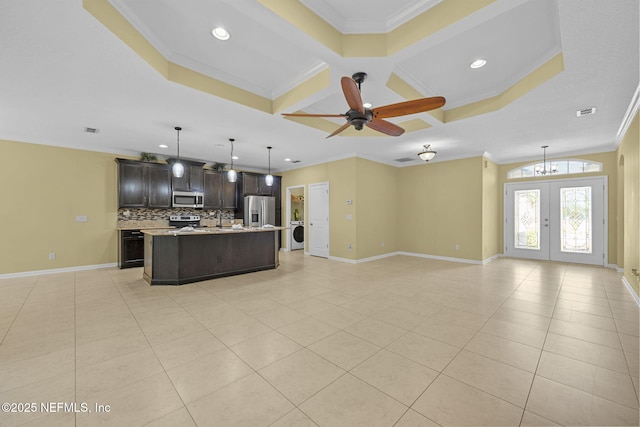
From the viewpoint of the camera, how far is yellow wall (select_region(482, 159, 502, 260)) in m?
6.20

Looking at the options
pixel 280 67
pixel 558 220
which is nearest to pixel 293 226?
pixel 280 67

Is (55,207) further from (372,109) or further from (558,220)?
(558,220)

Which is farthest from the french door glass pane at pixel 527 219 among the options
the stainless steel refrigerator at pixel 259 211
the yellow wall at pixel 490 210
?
the stainless steel refrigerator at pixel 259 211

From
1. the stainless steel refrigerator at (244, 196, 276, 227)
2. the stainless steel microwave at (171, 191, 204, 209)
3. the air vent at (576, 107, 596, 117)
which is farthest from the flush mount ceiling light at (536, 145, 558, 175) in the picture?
the stainless steel microwave at (171, 191, 204, 209)

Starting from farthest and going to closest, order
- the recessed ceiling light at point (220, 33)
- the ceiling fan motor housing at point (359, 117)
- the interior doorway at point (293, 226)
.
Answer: the interior doorway at point (293, 226) → the ceiling fan motor housing at point (359, 117) → the recessed ceiling light at point (220, 33)

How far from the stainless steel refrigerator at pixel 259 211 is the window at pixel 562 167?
7105 mm

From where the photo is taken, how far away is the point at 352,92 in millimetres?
2209

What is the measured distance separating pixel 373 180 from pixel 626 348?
17.0 feet

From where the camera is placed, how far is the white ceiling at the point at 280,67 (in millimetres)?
2062

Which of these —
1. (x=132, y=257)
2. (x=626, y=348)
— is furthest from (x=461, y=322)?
(x=132, y=257)

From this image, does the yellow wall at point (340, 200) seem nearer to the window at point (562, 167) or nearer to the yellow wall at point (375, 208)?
the yellow wall at point (375, 208)

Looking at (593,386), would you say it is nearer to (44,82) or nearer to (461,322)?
(461,322)

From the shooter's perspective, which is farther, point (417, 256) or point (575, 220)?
point (417, 256)

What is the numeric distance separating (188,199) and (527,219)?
355 inches
